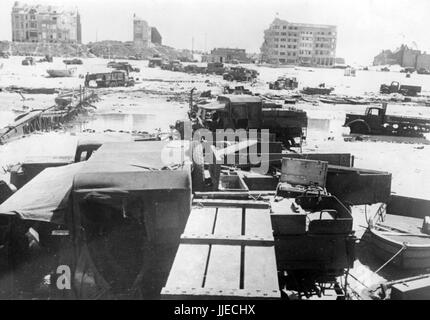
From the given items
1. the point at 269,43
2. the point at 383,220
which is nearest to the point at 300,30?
the point at 269,43

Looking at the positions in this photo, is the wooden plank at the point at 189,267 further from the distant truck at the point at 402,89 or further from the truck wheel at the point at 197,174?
the distant truck at the point at 402,89

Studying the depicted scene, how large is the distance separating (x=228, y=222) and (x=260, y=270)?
3.58 feet

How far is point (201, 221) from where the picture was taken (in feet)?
15.5

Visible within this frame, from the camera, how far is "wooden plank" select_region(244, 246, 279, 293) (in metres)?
3.44

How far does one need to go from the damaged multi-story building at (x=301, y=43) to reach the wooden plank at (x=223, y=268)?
423 ft

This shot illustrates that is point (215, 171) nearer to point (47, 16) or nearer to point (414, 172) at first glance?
point (414, 172)

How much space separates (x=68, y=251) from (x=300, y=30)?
428ft

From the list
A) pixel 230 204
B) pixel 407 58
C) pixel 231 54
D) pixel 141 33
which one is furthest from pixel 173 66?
pixel 141 33

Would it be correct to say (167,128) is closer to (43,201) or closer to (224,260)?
(43,201)

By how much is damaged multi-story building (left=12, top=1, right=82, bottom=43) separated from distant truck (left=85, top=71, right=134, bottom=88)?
260 feet

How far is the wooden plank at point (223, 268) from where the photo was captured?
347cm

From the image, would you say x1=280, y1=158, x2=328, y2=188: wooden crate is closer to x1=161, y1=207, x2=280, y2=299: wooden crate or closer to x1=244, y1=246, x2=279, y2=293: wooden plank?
x1=161, y1=207, x2=280, y2=299: wooden crate
